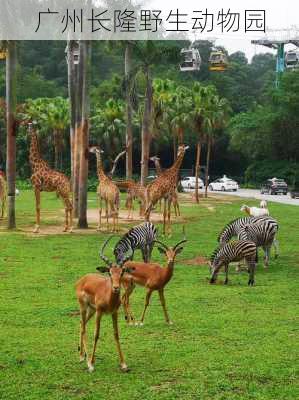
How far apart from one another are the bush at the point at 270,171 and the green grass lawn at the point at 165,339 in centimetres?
4133

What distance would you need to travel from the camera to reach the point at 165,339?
31.3ft

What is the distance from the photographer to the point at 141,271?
34.7 ft

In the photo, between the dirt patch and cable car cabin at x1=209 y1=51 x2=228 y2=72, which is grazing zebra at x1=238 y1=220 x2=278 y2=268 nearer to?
the dirt patch

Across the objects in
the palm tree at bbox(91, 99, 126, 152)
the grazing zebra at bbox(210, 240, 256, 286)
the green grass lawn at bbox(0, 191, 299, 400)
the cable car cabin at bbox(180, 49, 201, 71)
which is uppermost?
the cable car cabin at bbox(180, 49, 201, 71)

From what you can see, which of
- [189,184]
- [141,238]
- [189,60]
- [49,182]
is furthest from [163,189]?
[189,184]

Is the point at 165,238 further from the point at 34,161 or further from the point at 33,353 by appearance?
the point at 33,353

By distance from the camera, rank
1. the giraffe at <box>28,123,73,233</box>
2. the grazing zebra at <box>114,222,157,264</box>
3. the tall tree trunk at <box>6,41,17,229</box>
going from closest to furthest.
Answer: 1. the grazing zebra at <box>114,222,157,264</box>
2. the tall tree trunk at <box>6,41,17,229</box>
3. the giraffe at <box>28,123,73,233</box>

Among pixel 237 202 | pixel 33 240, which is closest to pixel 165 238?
pixel 33 240

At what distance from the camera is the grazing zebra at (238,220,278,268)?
16.1 meters

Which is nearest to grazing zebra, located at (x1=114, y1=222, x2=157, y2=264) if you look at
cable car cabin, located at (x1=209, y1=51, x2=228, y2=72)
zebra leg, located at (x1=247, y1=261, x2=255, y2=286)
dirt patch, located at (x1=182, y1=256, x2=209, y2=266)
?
dirt patch, located at (x1=182, y1=256, x2=209, y2=266)

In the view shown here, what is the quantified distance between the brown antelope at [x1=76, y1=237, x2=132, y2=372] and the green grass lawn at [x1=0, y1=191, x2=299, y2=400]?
218mm

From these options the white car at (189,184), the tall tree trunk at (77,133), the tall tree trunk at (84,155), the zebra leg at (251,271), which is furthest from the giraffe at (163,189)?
the white car at (189,184)

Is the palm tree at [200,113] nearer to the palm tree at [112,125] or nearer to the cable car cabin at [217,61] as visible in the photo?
the cable car cabin at [217,61]

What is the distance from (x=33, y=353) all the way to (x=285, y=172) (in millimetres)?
50584
